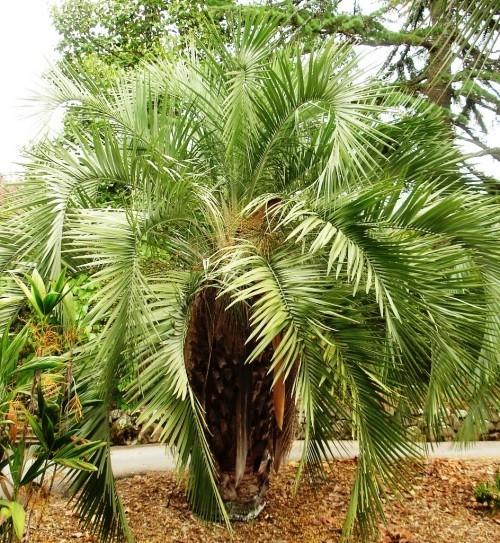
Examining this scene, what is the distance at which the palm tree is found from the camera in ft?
10.7

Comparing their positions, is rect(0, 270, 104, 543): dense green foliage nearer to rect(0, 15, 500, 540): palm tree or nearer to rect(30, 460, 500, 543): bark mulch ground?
rect(0, 15, 500, 540): palm tree

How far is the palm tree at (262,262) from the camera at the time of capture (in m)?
3.26

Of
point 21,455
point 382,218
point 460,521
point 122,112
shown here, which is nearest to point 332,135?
point 382,218

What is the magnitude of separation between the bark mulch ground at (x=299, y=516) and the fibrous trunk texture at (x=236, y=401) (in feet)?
1.01

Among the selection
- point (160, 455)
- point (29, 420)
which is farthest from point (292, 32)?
point (29, 420)

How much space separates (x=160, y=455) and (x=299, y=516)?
2140mm

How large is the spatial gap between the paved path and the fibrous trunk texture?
3.81ft

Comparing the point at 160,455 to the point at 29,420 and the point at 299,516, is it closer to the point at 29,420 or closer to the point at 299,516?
the point at 299,516

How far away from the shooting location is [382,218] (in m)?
3.49

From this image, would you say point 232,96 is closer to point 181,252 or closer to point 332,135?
point 332,135

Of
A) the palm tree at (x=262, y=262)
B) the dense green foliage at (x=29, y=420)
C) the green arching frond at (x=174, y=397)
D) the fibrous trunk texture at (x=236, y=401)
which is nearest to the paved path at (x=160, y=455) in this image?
the fibrous trunk texture at (x=236, y=401)

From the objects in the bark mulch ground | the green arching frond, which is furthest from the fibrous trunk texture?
the green arching frond

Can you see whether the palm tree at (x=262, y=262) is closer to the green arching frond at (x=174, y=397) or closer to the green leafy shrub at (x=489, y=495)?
the green arching frond at (x=174, y=397)

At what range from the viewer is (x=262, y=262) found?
11.6 ft
